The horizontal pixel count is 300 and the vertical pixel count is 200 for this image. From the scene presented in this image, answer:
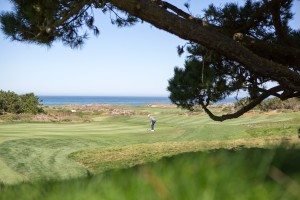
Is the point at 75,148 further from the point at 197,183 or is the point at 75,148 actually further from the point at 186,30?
the point at 197,183

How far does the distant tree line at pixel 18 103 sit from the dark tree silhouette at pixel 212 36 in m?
34.3

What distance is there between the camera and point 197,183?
1.23 m

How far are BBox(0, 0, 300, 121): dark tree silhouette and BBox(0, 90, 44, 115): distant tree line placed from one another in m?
34.3

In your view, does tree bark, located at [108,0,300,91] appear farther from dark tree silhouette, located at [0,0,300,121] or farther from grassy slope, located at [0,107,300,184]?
grassy slope, located at [0,107,300,184]

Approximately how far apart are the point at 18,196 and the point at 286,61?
6961mm

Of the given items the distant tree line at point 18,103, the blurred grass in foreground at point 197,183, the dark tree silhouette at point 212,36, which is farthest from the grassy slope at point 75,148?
the distant tree line at point 18,103

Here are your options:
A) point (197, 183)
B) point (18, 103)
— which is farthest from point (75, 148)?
point (18, 103)

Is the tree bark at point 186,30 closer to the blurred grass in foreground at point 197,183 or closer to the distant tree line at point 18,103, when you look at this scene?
the blurred grass in foreground at point 197,183

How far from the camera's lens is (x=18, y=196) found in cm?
155

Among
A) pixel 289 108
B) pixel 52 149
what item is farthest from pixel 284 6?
pixel 289 108

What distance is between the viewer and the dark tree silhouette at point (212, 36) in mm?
5355

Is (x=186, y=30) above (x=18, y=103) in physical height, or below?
above

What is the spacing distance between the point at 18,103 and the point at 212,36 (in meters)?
40.2

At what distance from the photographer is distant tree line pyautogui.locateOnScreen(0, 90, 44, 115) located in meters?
41.9
